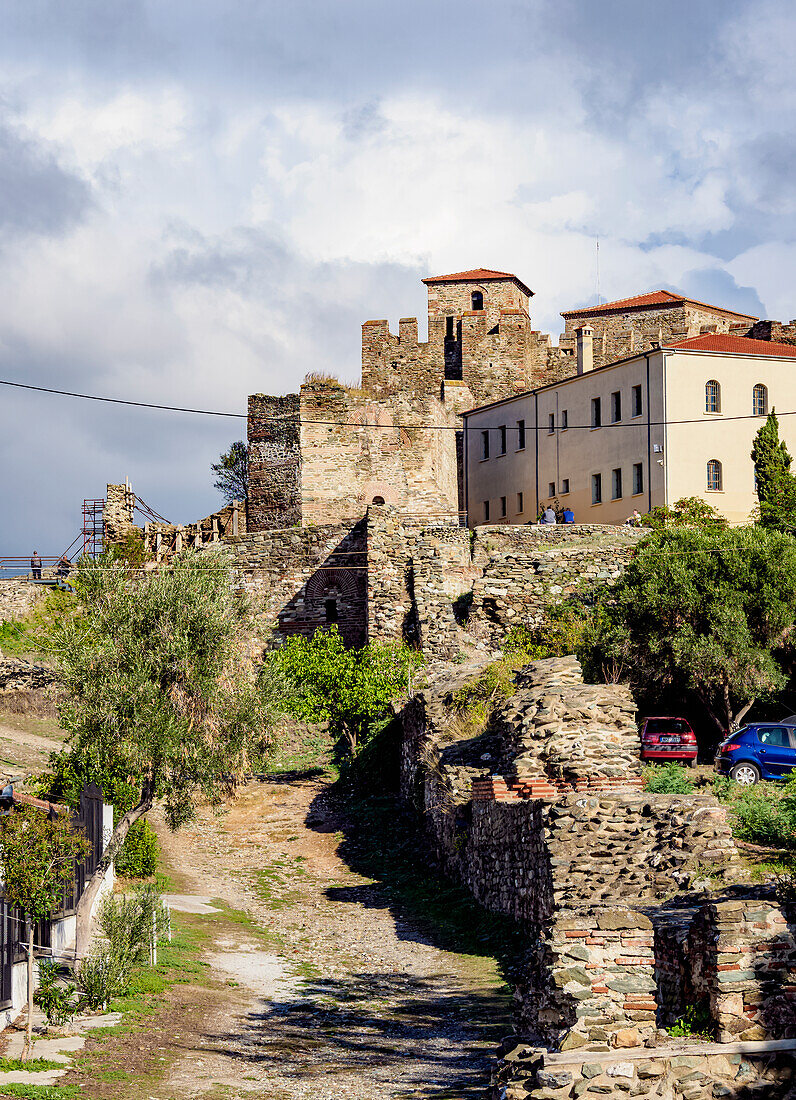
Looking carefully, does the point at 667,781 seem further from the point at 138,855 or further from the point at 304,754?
the point at 304,754

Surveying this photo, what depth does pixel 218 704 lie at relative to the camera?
59.9 ft

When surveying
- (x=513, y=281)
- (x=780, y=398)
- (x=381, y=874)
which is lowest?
(x=381, y=874)

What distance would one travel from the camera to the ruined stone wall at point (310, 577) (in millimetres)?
41656

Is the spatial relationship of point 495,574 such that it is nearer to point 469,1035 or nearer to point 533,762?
point 533,762

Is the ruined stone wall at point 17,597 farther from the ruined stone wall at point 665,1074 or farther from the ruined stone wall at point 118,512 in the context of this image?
the ruined stone wall at point 665,1074

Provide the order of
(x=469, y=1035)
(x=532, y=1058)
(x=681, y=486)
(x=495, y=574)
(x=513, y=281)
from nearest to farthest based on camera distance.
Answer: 1. (x=532, y=1058)
2. (x=469, y=1035)
3. (x=495, y=574)
4. (x=681, y=486)
5. (x=513, y=281)

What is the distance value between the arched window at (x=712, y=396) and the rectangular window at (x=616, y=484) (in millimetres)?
4246

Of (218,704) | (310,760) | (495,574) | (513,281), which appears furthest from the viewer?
(513,281)

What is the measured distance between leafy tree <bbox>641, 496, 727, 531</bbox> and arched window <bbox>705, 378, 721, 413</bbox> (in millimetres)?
3859

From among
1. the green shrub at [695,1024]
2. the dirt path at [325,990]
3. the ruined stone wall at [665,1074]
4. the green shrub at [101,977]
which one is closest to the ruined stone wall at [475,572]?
the dirt path at [325,990]

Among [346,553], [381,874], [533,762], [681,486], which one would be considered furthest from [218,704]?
[681,486]

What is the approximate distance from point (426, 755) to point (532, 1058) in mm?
16401

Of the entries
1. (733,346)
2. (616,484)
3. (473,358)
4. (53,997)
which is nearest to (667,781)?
(53,997)

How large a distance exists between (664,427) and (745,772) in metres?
25.2
